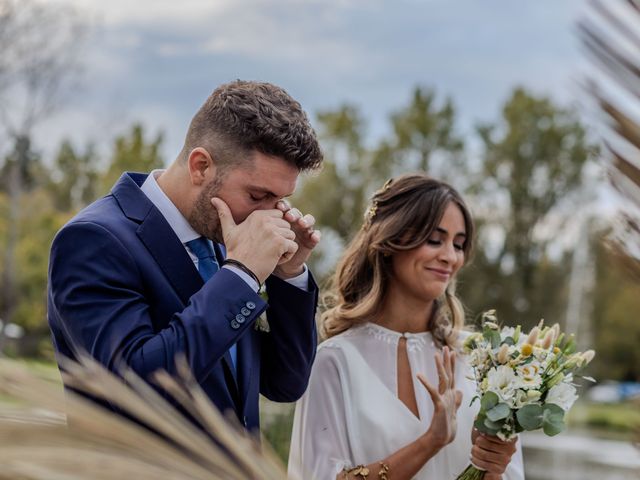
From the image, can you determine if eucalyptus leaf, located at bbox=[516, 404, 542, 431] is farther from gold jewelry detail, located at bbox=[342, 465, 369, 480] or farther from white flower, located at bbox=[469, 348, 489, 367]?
gold jewelry detail, located at bbox=[342, 465, 369, 480]

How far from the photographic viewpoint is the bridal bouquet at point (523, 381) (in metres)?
2.80

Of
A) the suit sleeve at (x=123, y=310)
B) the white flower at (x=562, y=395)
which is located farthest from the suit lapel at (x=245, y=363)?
the white flower at (x=562, y=395)

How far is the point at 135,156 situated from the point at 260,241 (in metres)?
13.9

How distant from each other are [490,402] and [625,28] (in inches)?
90.8

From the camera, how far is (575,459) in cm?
1764

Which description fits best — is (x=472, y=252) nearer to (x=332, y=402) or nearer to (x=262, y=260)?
(x=332, y=402)

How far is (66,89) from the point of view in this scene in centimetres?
1816

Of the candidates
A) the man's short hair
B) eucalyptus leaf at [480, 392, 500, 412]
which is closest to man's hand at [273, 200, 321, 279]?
the man's short hair

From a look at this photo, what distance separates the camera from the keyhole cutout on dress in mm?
3527

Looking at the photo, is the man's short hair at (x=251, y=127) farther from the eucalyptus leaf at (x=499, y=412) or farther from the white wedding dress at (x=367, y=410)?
the white wedding dress at (x=367, y=410)

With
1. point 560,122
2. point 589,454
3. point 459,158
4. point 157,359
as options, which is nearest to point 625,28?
point 157,359

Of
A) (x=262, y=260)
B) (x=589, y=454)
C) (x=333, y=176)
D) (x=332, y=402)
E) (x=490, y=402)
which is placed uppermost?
(x=262, y=260)

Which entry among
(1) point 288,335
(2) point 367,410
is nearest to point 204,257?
(1) point 288,335

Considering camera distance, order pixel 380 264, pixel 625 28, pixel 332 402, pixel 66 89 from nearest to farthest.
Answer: pixel 625 28 → pixel 332 402 → pixel 380 264 → pixel 66 89
